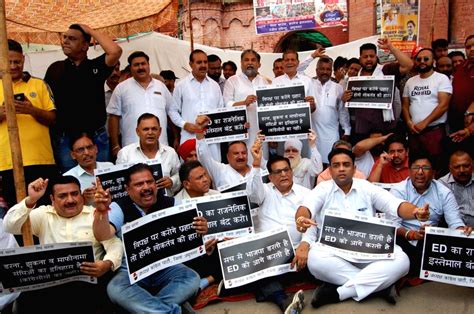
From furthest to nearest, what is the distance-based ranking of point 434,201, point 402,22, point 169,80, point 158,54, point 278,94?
1. point 402,22
2. point 158,54
3. point 169,80
4. point 278,94
5. point 434,201

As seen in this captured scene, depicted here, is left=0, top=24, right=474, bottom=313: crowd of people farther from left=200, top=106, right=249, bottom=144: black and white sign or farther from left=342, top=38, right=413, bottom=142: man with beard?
left=200, top=106, right=249, bottom=144: black and white sign

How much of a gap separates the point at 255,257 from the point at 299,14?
39.5 ft

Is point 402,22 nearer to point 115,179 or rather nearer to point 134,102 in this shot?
point 134,102

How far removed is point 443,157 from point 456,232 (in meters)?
1.86

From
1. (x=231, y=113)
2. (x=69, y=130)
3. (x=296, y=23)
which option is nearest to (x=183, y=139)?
(x=231, y=113)

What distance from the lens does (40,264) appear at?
11.4 feet

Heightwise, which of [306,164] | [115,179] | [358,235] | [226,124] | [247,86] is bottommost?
[358,235]

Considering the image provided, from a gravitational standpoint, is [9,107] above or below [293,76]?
below

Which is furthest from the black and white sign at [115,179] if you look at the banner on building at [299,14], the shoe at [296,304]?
the banner on building at [299,14]

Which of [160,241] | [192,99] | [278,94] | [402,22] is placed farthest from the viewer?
[402,22]

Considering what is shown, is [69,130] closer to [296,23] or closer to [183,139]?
[183,139]

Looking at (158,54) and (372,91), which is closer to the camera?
(372,91)

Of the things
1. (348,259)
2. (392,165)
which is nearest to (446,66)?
(392,165)

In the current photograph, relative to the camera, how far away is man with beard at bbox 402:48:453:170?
18.1 feet
